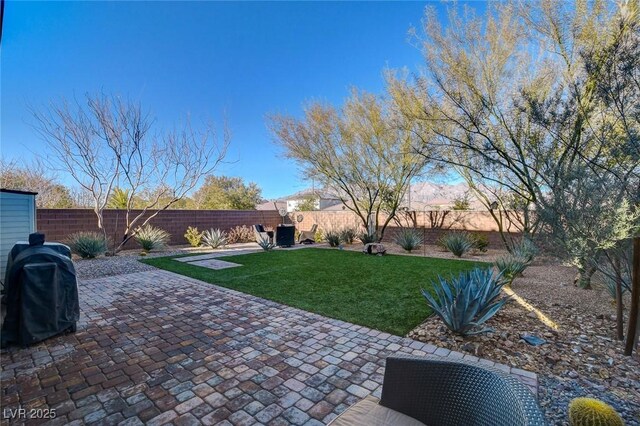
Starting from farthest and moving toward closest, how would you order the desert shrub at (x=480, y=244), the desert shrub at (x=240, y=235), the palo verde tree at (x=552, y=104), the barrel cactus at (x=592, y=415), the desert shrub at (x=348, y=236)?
the desert shrub at (x=240, y=235)
the desert shrub at (x=348, y=236)
the desert shrub at (x=480, y=244)
the palo verde tree at (x=552, y=104)
the barrel cactus at (x=592, y=415)

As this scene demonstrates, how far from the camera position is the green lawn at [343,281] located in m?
4.00

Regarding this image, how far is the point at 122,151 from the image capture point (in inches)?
379

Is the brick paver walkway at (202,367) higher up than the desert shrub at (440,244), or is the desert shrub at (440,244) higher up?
the desert shrub at (440,244)

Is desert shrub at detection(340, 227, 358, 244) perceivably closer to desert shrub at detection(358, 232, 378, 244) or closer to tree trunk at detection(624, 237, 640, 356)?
desert shrub at detection(358, 232, 378, 244)

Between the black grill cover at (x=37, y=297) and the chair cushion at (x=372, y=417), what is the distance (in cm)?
332

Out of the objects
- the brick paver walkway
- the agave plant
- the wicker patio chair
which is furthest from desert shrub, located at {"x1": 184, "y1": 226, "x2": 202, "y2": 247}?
the wicker patio chair

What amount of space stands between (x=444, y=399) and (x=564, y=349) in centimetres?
259

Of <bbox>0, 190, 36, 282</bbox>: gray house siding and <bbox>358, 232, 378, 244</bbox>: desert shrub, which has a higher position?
<bbox>0, 190, 36, 282</bbox>: gray house siding

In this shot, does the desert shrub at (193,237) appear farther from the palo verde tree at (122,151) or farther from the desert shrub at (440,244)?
the desert shrub at (440,244)

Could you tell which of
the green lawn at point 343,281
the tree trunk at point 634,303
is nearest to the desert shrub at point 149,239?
the green lawn at point 343,281

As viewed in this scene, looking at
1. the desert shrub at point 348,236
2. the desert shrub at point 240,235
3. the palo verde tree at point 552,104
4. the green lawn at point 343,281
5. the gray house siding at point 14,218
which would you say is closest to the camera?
the palo verde tree at point 552,104

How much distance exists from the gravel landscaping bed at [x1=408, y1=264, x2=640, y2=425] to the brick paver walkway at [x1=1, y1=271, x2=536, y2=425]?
227 millimetres

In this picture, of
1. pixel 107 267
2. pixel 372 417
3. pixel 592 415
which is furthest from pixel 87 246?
pixel 592 415

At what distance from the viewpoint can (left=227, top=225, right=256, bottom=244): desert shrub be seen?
13695mm
